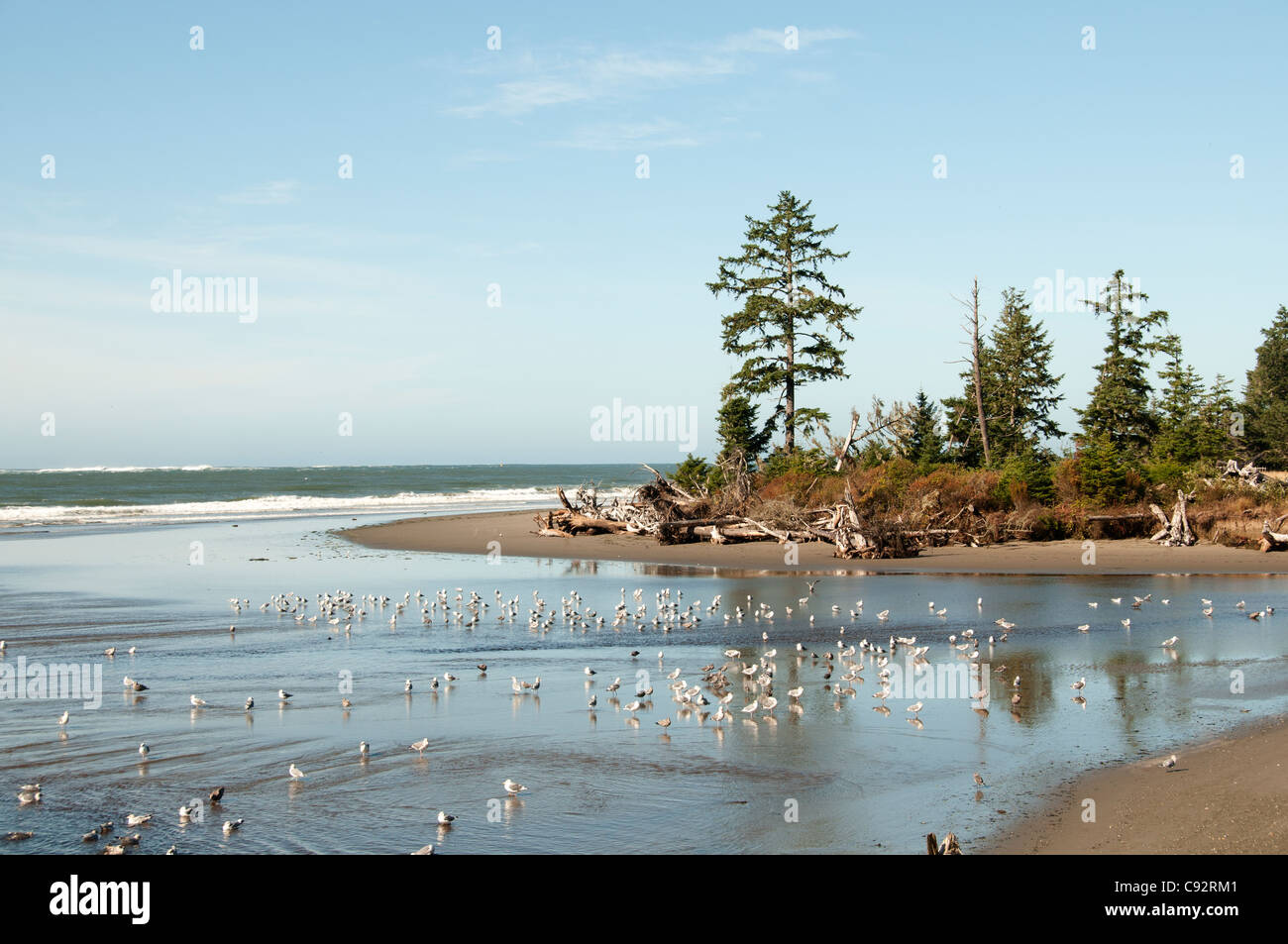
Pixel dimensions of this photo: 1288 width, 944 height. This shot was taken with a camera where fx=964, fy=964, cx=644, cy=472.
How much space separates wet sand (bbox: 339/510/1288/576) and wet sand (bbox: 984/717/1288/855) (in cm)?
1595

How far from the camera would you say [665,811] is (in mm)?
7770

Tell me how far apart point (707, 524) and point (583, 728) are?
21.6 meters

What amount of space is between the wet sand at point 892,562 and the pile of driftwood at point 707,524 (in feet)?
1.45

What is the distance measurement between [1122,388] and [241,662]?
129ft

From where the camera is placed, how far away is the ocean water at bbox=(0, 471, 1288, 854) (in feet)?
24.8

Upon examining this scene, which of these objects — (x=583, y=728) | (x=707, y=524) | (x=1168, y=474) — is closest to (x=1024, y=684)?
(x=583, y=728)

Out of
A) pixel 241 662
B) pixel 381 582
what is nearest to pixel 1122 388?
Result: pixel 381 582

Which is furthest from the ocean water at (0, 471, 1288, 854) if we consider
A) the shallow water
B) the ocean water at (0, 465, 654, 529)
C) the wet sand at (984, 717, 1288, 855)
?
the ocean water at (0, 465, 654, 529)

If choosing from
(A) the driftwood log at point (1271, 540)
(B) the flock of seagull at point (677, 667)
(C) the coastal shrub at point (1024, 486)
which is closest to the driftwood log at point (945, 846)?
(B) the flock of seagull at point (677, 667)

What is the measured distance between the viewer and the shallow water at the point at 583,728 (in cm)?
755

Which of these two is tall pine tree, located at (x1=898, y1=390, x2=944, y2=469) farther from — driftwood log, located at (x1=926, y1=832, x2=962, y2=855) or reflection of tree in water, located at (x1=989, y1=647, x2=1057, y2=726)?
driftwood log, located at (x1=926, y1=832, x2=962, y2=855)

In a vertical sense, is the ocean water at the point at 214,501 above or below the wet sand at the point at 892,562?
above

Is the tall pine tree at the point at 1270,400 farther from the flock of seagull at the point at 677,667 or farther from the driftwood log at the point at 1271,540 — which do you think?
the flock of seagull at the point at 677,667
